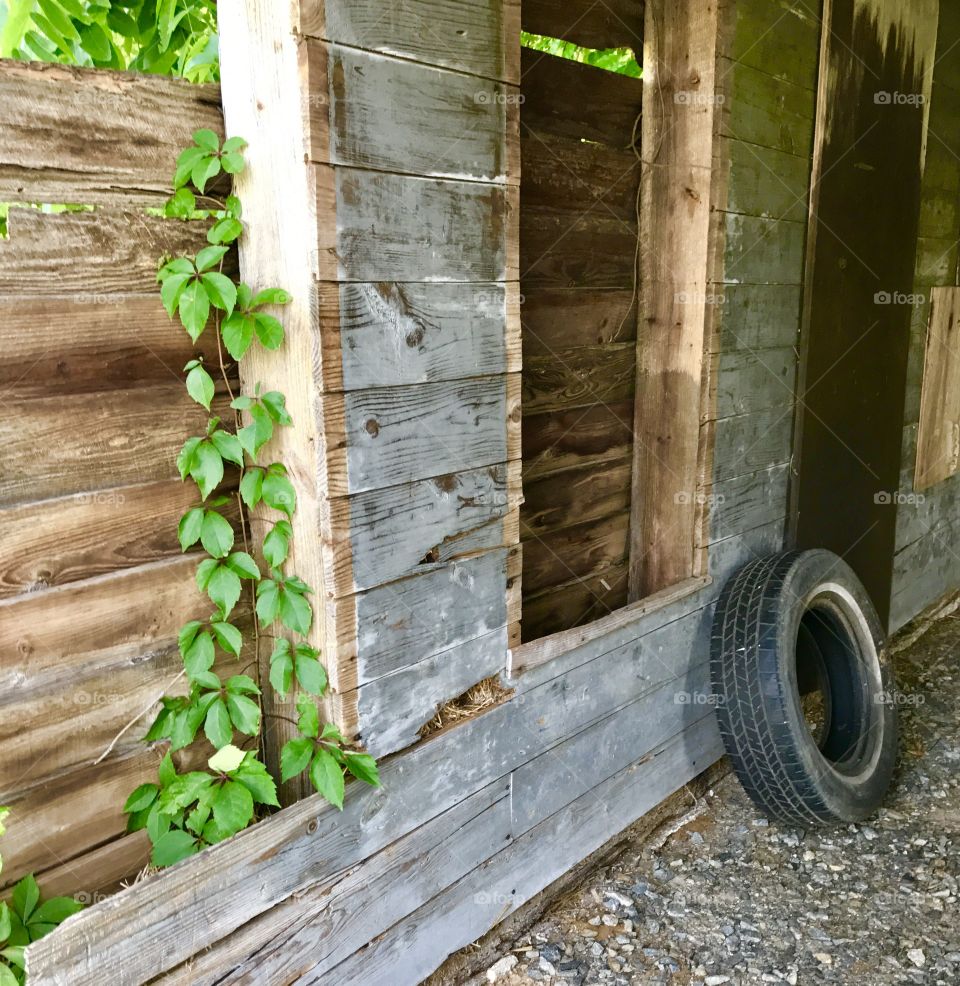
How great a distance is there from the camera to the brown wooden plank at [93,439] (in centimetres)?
150

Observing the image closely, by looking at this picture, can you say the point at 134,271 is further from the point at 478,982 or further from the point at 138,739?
the point at 478,982

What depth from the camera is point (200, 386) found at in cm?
163

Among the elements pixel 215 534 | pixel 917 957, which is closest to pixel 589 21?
pixel 215 534

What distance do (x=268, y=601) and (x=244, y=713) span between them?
0.22 metres


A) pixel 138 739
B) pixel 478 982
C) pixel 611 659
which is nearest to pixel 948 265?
pixel 611 659

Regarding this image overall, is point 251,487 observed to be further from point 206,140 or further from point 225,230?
point 206,140

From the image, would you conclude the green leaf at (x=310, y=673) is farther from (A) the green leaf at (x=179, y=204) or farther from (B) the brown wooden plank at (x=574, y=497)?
(B) the brown wooden plank at (x=574, y=497)

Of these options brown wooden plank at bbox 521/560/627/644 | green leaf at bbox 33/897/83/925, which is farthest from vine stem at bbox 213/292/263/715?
brown wooden plank at bbox 521/560/627/644

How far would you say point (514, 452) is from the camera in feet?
7.22

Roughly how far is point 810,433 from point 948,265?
6.53ft

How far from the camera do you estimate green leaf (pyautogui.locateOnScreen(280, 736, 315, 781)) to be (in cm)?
177

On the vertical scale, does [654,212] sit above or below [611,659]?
above

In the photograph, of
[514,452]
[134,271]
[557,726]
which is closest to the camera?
[134,271]

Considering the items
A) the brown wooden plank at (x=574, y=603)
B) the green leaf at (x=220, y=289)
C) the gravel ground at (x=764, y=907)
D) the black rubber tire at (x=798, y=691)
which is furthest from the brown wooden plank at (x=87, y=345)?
the black rubber tire at (x=798, y=691)
